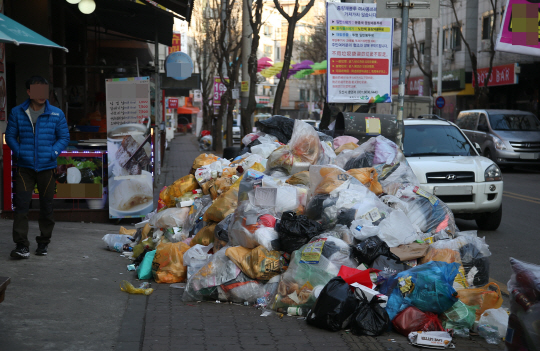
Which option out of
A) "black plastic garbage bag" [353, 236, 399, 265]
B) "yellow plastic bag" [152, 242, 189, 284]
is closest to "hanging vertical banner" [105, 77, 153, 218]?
"yellow plastic bag" [152, 242, 189, 284]

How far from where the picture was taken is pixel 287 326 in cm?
467

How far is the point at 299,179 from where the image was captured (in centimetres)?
666

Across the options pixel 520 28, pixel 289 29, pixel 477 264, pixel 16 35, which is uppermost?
pixel 520 28

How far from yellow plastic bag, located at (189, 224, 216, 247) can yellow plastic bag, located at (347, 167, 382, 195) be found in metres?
1.70

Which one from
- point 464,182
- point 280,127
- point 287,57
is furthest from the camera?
point 287,57

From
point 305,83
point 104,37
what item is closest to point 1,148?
point 104,37

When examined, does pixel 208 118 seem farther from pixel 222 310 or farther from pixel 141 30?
pixel 222 310

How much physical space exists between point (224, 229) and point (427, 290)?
233 centimetres

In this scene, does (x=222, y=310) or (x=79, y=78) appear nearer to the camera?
(x=222, y=310)

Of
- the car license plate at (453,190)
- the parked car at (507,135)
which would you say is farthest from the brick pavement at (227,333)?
the parked car at (507,135)

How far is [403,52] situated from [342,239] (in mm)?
3206

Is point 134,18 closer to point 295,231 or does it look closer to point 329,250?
point 295,231

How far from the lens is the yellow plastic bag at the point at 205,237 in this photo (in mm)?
6450

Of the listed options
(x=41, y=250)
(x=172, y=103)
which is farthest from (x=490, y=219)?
(x=172, y=103)
